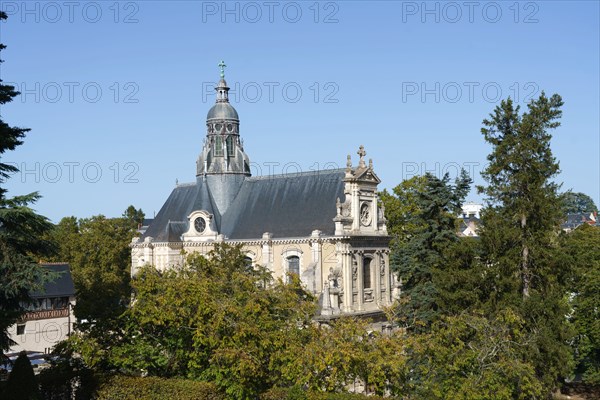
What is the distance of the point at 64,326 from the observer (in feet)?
186

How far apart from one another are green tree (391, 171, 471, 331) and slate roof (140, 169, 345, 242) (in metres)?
10.3

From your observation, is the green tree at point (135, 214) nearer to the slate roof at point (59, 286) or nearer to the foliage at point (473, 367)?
the slate roof at point (59, 286)

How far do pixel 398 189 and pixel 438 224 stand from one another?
71.1 ft

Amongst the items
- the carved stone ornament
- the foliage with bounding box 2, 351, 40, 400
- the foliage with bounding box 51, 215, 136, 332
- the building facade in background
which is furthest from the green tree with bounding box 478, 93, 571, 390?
the foliage with bounding box 51, 215, 136, 332

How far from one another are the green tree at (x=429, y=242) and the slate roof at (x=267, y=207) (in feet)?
33.7

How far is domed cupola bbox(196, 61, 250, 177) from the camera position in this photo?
2164 inches

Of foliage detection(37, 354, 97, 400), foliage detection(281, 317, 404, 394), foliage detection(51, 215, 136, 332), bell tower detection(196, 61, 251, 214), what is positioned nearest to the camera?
foliage detection(281, 317, 404, 394)

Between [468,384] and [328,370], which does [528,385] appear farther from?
[328,370]

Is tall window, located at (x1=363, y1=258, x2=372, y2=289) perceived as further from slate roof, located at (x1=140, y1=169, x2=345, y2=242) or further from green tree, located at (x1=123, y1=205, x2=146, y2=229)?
green tree, located at (x1=123, y1=205, x2=146, y2=229)

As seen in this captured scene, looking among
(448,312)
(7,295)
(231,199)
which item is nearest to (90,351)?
(7,295)

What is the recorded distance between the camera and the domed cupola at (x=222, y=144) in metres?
55.0

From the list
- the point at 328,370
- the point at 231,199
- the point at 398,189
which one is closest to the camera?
the point at 328,370

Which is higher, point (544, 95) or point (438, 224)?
point (544, 95)

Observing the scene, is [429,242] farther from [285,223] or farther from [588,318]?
[285,223]
